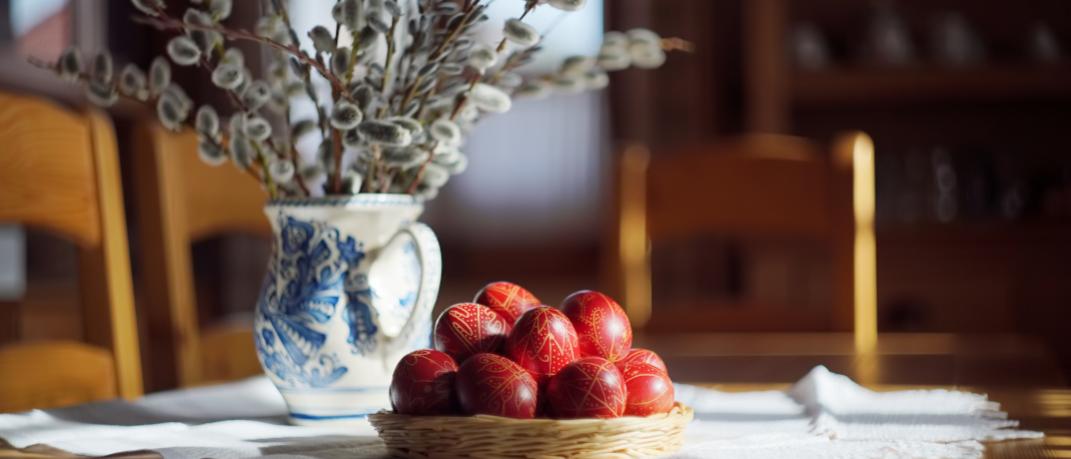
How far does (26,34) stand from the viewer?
279 centimetres

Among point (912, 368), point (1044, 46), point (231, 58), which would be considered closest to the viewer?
point (231, 58)

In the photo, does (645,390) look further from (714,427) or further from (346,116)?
(346,116)

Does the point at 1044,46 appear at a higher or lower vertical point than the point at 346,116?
higher

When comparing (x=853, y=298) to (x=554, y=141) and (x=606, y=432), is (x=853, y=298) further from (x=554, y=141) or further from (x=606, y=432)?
(x=554, y=141)

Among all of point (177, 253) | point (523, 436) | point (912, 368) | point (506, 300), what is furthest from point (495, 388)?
point (177, 253)

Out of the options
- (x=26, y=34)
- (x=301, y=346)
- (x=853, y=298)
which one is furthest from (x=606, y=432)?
(x=26, y=34)

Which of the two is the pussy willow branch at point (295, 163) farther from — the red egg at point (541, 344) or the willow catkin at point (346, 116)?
the red egg at point (541, 344)

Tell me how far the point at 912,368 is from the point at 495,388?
0.62 meters

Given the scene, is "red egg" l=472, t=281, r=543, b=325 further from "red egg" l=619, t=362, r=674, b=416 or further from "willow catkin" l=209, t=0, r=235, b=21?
"willow catkin" l=209, t=0, r=235, b=21

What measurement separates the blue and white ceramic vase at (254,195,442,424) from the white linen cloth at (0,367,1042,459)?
0.08ft

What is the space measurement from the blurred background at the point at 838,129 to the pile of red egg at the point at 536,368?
1827 millimetres

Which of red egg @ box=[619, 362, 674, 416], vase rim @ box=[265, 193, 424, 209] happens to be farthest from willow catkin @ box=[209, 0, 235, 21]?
red egg @ box=[619, 362, 674, 416]

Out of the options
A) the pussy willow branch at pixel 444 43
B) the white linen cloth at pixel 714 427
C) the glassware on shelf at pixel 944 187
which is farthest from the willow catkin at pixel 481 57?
the glassware on shelf at pixel 944 187

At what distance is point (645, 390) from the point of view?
2.03ft
